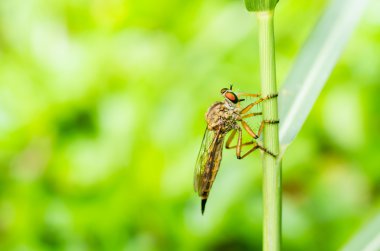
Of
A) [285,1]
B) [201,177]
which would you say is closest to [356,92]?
[285,1]

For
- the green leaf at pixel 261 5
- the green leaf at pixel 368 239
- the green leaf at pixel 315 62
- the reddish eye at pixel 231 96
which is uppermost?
the reddish eye at pixel 231 96

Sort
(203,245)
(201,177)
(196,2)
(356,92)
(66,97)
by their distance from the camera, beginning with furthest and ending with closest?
1. (196,2)
2. (66,97)
3. (356,92)
4. (203,245)
5. (201,177)

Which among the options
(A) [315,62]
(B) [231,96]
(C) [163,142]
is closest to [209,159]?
(B) [231,96]

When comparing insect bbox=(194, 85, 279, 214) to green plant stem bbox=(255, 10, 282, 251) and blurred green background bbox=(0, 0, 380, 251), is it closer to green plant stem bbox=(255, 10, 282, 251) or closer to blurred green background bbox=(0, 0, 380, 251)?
green plant stem bbox=(255, 10, 282, 251)

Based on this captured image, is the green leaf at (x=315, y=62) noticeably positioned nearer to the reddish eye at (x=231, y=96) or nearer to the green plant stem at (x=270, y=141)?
the green plant stem at (x=270, y=141)

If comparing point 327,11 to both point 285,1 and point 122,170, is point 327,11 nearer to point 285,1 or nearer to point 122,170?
point 122,170

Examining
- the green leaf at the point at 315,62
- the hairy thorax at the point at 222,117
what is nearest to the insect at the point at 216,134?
the hairy thorax at the point at 222,117

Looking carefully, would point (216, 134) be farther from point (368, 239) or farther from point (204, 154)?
point (368, 239)
